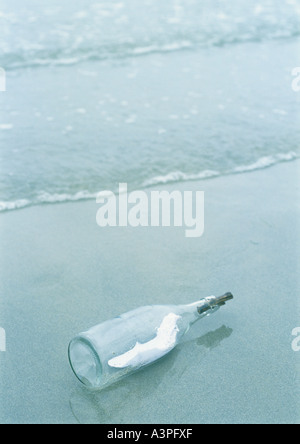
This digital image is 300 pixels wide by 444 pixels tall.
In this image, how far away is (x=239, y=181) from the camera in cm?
321

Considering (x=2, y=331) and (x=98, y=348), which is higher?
(x=2, y=331)

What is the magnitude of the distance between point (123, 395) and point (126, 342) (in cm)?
17

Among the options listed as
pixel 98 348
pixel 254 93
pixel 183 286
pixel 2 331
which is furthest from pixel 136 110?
pixel 98 348

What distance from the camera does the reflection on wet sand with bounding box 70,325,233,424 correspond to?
1.67 m

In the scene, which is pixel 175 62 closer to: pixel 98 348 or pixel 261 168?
pixel 261 168
